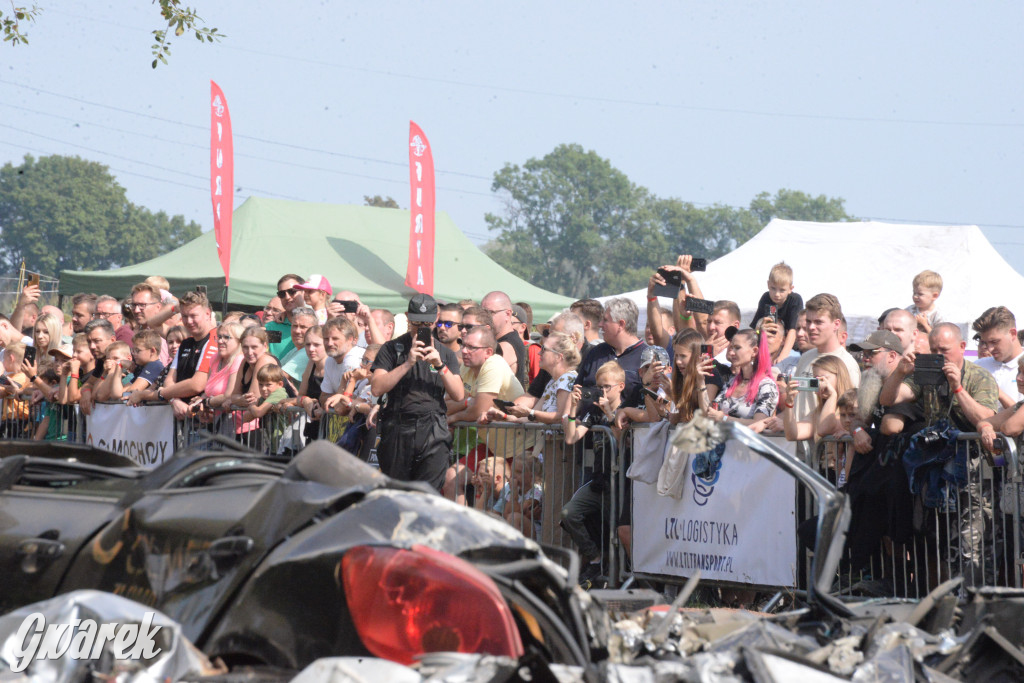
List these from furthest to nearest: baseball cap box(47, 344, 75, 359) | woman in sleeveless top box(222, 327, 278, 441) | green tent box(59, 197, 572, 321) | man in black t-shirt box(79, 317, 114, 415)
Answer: green tent box(59, 197, 572, 321)
baseball cap box(47, 344, 75, 359)
man in black t-shirt box(79, 317, 114, 415)
woman in sleeveless top box(222, 327, 278, 441)

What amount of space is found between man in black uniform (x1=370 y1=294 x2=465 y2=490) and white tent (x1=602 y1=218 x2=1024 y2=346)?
375 inches

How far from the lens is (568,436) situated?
26.3ft

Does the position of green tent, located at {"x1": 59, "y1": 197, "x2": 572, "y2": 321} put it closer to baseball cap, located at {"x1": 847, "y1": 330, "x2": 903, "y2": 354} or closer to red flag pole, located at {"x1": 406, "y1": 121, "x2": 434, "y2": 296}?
red flag pole, located at {"x1": 406, "y1": 121, "x2": 434, "y2": 296}

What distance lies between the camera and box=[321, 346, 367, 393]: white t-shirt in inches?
364

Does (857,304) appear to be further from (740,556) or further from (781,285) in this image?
(740,556)

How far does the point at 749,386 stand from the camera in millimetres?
7484

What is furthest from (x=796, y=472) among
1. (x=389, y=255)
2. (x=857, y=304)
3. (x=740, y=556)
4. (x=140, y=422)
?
(x=389, y=255)

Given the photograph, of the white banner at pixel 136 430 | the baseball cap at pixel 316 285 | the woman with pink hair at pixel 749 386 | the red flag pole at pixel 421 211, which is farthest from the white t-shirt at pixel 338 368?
the red flag pole at pixel 421 211

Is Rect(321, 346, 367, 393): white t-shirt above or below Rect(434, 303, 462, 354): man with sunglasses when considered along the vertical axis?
below

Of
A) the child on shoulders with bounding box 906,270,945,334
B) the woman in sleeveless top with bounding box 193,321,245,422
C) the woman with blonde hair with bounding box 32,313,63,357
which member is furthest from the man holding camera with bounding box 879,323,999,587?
the woman with blonde hair with bounding box 32,313,63,357

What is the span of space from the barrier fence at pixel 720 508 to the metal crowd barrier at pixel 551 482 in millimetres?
10

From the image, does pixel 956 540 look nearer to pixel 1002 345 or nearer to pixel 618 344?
pixel 1002 345

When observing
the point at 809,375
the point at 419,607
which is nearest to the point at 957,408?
the point at 809,375

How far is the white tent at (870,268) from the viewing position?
1644cm
